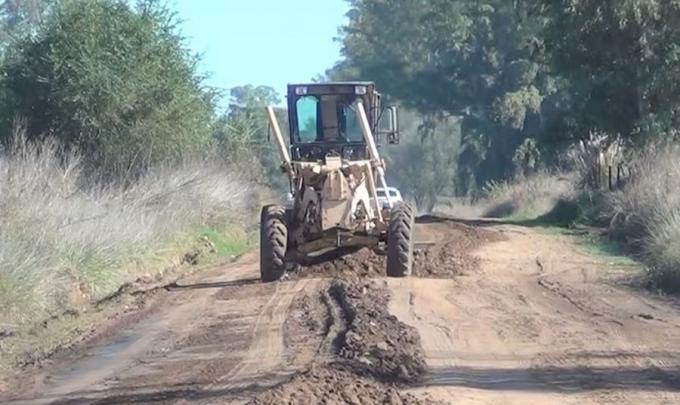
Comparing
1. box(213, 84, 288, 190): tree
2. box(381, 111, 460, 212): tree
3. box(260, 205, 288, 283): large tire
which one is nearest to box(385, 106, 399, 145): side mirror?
box(260, 205, 288, 283): large tire

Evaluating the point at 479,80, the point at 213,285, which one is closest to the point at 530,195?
the point at 479,80

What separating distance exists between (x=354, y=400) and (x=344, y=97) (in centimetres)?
1315

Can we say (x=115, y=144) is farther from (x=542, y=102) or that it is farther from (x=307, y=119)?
(x=542, y=102)

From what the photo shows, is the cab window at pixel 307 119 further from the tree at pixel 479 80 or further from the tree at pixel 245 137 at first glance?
the tree at pixel 479 80

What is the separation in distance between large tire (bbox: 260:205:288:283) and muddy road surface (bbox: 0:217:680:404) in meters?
0.33

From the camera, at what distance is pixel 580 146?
140 ft

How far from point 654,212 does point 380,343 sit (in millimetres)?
14284

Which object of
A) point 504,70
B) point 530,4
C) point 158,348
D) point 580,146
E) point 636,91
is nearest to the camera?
point 158,348

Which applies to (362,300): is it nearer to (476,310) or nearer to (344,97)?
(476,310)

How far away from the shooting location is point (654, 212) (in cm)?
2653

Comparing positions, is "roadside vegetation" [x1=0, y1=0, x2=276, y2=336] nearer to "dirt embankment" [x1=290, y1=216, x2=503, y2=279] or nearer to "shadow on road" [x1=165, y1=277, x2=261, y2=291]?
"shadow on road" [x1=165, y1=277, x2=261, y2=291]

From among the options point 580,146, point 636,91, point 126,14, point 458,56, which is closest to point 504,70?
point 458,56

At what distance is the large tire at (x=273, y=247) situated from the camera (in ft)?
70.9

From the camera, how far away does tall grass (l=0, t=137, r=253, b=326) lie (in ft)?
61.8
